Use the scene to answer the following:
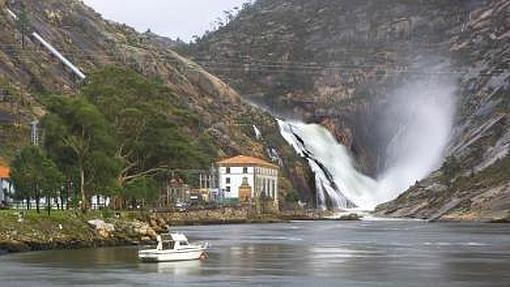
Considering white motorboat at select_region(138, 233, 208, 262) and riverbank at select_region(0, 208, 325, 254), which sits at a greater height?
riverbank at select_region(0, 208, 325, 254)

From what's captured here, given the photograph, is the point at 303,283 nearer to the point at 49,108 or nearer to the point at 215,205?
the point at 49,108

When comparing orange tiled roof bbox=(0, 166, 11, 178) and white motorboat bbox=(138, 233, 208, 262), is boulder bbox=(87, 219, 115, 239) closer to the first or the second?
white motorboat bbox=(138, 233, 208, 262)

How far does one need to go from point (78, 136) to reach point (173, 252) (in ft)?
111

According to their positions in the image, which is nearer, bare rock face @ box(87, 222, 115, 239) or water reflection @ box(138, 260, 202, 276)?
water reflection @ box(138, 260, 202, 276)

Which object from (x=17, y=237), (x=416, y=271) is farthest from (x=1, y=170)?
(x=416, y=271)

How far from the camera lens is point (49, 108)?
341 ft

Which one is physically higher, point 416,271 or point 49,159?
point 49,159

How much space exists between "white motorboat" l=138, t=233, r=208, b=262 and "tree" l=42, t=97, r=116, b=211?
89.7 feet

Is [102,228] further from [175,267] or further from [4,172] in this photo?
[4,172]

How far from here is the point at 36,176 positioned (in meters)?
95.2

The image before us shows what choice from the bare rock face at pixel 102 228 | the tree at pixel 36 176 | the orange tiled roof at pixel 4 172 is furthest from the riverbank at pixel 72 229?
the orange tiled roof at pixel 4 172

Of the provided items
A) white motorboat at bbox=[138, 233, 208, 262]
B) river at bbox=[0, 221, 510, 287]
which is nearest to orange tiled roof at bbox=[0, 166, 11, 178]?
river at bbox=[0, 221, 510, 287]

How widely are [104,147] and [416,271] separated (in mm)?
49026

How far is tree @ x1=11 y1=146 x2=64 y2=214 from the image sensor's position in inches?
3772
